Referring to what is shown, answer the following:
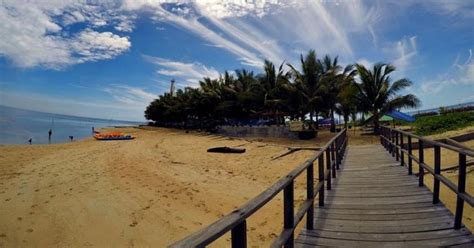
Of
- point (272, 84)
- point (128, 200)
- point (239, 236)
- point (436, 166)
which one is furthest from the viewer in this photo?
point (272, 84)

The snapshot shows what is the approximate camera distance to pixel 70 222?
6352 mm

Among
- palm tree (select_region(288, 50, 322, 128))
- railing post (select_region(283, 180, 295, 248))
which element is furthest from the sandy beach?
palm tree (select_region(288, 50, 322, 128))

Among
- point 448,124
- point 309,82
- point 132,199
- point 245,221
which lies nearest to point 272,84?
point 309,82

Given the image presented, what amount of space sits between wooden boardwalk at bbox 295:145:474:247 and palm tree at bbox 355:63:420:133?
16903mm

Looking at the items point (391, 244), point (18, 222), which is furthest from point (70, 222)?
point (391, 244)

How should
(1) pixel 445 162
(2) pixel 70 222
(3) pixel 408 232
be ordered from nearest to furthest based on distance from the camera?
1. (3) pixel 408 232
2. (2) pixel 70 222
3. (1) pixel 445 162

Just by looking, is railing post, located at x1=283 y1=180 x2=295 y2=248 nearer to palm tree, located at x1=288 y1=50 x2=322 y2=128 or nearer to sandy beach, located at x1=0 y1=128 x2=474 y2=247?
sandy beach, located at x1=0 y1=128 x2=474 y2=247

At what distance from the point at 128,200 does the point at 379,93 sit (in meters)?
19.1

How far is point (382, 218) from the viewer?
4.14 meters

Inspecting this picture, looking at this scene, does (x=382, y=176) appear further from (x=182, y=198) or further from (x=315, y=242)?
(x=182, y=198)

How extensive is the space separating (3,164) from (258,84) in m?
21.6

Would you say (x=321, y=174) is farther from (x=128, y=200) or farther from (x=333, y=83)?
(x=333, y=83)

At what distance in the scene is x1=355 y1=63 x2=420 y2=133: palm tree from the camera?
21578mm

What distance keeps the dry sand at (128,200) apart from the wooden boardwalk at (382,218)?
1.52 m
